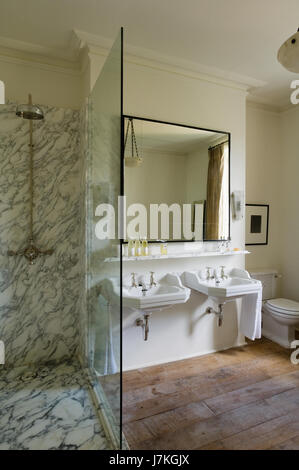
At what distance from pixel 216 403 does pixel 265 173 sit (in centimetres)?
272

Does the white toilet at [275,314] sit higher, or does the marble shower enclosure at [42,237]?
the marble shower enclosure at [42,237]

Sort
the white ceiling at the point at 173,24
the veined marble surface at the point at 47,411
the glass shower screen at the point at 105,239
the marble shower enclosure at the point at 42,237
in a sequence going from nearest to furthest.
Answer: the glass shower screen at the point at 105,239, the veined marble surface at the point at 47,411, the white ceiling at the point at 173,24, the marble shower enclosure at the point at 42,237

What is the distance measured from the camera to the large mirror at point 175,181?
2.41 meters

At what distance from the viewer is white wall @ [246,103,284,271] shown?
334cm

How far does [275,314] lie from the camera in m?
2.91

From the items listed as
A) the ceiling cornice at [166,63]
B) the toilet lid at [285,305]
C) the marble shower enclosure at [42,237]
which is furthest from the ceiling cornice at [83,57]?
the toilet lid at [285,305]

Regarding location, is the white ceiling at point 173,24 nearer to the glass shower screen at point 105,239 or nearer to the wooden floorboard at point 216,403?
the glass shower screen at point 105,239

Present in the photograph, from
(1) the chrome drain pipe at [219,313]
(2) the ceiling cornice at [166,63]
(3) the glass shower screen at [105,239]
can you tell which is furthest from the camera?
(1) the chrome drain pipe at [219,313]

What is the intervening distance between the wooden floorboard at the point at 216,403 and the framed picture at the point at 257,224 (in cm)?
134

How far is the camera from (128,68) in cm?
238

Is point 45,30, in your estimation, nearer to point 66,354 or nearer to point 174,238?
point 174,238
